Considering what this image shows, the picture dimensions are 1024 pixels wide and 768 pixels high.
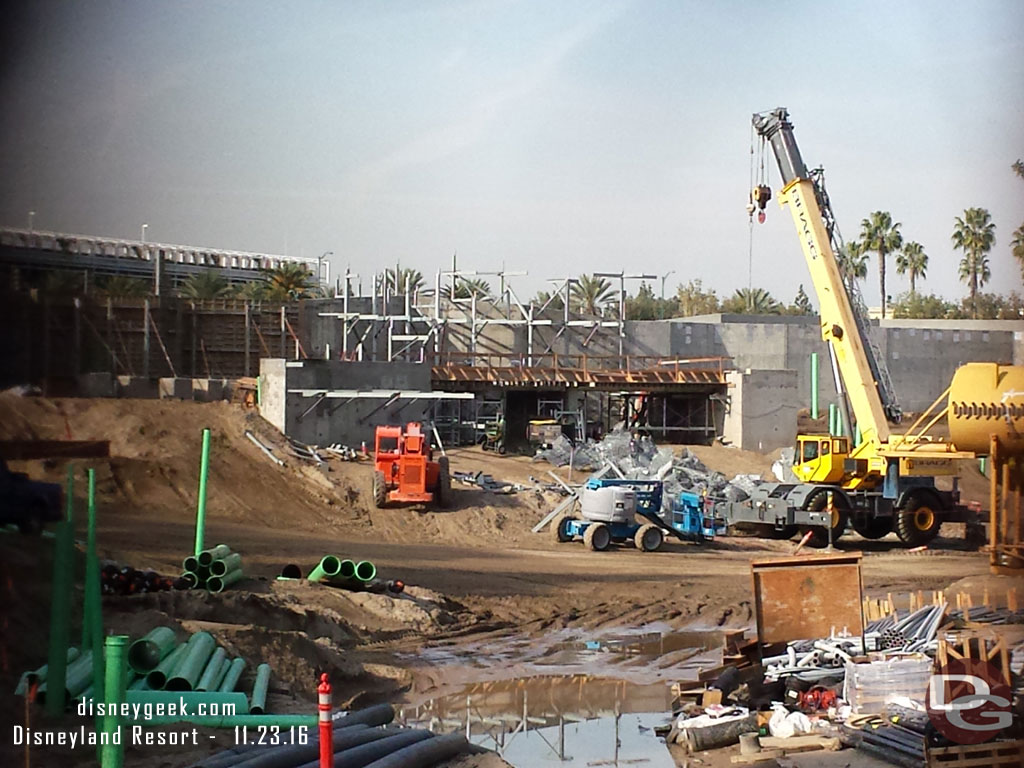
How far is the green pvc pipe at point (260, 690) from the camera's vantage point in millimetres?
9680

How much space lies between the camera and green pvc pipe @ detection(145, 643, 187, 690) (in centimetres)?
930

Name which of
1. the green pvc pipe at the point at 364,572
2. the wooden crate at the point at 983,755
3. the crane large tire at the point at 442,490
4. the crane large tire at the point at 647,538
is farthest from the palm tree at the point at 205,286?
the wooden crate at the point at 983,755

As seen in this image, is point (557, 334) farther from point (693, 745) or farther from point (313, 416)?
point (693, 745)

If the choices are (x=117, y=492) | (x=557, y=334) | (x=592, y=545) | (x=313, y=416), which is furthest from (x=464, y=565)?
(x=557, y=334)

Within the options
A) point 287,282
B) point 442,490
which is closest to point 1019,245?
point 442,490

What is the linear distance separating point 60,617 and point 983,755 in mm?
6572

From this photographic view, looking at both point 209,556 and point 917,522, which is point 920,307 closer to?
point 917,522

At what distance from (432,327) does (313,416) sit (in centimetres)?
1249

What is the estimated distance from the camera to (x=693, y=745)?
1102 centimetres

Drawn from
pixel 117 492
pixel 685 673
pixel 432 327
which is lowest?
pixel 685 673

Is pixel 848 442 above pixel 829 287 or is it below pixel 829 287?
below

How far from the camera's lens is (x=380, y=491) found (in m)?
26.3

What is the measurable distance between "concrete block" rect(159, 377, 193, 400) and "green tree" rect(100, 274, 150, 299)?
844 centimetres

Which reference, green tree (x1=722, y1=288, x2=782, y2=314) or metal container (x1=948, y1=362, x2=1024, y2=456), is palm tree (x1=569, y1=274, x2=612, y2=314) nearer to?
green tree (x1=722, y1=288, x2=782, y2=314)
